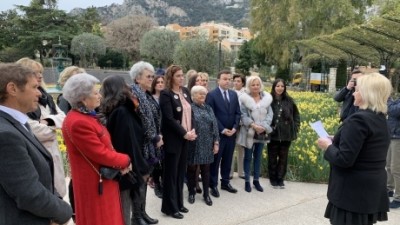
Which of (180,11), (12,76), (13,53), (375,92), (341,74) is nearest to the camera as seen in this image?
(12,76)

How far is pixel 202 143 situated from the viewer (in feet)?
15.4

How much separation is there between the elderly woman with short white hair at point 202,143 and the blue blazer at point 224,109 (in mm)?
317

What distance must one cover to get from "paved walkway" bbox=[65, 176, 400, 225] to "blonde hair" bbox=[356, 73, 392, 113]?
2005 millimetres

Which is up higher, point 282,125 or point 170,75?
point 170,75

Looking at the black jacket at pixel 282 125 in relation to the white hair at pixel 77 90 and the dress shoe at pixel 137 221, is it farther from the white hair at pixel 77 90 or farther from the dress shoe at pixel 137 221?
the white hair at pixel 77 90

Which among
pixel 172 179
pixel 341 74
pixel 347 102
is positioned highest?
pixel 341 74

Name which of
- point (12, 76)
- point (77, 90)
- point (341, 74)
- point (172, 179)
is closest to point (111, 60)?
point (341, 74)

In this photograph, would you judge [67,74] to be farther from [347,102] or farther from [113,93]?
[347,102]

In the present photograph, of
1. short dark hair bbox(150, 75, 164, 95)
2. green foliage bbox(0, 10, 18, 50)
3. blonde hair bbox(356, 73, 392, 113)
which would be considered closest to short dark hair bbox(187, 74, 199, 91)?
short dark hair bbox(150, 75, 164, 95)

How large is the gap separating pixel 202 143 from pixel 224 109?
2.38ft

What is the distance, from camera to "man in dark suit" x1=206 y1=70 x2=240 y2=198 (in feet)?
16.9

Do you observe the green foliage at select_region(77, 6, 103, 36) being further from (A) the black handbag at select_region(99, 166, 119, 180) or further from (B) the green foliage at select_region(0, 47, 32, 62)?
(A) the black handbag at select_region(99, 166, 119, 180)

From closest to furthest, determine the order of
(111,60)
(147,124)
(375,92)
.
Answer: (375,92), (147,124), (111,60)

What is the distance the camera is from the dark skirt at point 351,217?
2.83 m
